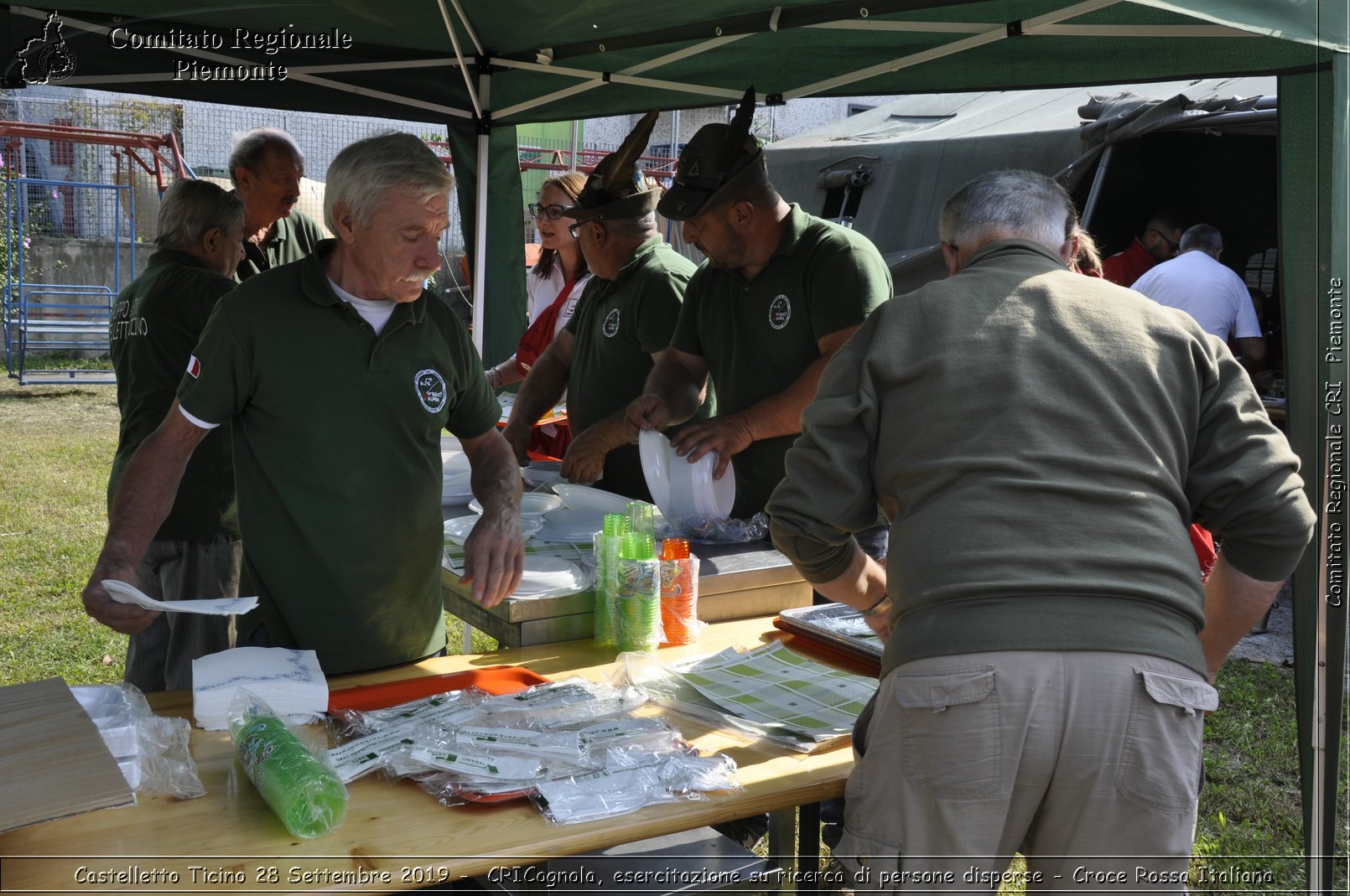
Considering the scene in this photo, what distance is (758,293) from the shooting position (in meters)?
3.20

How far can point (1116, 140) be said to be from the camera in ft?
22.4

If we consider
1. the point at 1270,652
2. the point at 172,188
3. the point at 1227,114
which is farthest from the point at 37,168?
the point at 1270,652

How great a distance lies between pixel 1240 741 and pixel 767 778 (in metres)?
3.13

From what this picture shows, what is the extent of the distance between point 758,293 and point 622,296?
2.10ft

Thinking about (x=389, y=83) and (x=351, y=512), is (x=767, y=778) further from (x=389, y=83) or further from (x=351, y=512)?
(x=389, y=83)

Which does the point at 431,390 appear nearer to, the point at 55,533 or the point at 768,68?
the point at 768,68

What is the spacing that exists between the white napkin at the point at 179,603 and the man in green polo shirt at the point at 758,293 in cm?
151

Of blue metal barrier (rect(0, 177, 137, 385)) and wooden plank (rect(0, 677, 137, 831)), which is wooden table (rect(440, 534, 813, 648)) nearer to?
wooden plank (rect(0, 677, 137, 831))

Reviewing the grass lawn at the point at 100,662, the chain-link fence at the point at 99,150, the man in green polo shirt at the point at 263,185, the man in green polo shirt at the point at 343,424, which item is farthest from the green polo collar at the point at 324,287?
the chain-link fence at the point at 99,150

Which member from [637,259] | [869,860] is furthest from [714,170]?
[869,860]

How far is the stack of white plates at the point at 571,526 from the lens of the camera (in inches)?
108

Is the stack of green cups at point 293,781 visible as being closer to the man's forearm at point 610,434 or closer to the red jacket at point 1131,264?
the man's forearm at point 610,434

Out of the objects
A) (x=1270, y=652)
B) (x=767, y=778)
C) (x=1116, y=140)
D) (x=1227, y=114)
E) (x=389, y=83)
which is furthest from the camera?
(x=1116, y=140)

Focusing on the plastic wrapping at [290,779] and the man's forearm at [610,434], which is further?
the man's forearm at [610,434]
